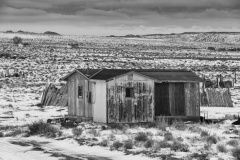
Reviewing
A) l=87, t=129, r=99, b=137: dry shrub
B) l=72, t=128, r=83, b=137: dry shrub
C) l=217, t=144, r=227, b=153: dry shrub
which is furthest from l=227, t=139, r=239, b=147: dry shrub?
l=72, t=128, r=83, b=137: dry shrub

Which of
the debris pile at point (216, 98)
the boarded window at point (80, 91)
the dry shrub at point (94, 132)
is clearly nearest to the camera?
the dry shrub at point (94, 132)

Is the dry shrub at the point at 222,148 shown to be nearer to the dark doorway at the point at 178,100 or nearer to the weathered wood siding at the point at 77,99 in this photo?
the dark doorway at the point at 178,100

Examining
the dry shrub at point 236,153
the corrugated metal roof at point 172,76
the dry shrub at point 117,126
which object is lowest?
the dry shrub at point 236,153

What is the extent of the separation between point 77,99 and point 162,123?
500cm

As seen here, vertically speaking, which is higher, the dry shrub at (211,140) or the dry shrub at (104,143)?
the dry shrub at (211,140)

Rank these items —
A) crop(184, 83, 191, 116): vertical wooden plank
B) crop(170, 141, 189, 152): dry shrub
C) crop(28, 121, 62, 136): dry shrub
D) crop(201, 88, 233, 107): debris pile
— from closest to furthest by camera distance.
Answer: crop(170, 141, 189, 152): dry shrub, crop(28, 121, 62, 136): dry shrub, crop(184, 83, 191, 116): vertical wooden plank, crop(201, 88, 233, 107): debris pile

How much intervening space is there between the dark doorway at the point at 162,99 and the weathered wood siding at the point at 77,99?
2.88m

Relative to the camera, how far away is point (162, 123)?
71.7 ft

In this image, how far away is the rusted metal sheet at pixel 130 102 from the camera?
913 inches

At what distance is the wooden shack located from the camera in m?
23.2

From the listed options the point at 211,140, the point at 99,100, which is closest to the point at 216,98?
the point at 99,100

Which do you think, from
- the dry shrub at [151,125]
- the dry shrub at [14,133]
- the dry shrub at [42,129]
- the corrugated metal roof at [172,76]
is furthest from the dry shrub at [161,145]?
the corrugated metal roof at [172,76]

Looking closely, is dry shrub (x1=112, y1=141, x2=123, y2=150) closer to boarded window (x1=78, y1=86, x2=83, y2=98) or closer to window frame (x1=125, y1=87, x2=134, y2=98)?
window frame (x1=125, y1=87, x2=134, y2=98)

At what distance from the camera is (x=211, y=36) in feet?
651
